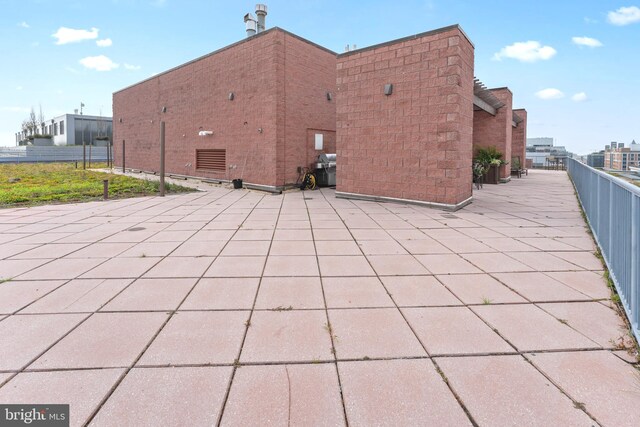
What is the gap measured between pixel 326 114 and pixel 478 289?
12804mm

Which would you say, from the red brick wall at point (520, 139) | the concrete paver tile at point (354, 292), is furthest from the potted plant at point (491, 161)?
the concrete paver tile at point (354, 292)

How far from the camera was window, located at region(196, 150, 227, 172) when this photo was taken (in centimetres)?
1617

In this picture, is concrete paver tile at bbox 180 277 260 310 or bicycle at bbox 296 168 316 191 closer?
concrete paver tile at bbox 180 277 260 310

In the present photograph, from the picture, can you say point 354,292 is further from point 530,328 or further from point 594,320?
point 594,320

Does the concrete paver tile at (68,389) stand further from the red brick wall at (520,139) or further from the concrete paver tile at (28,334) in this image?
the red brick wall at (520,139)

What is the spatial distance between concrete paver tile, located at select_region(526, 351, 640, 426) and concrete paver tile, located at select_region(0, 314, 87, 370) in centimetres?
335

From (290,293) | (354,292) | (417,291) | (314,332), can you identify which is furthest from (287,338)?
(417,291)

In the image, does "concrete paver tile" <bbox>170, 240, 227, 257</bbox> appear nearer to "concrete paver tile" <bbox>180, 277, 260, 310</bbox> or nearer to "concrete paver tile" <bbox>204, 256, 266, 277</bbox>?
"concrete paver tile" <bbox>204, 256, 266, 277</bbox>

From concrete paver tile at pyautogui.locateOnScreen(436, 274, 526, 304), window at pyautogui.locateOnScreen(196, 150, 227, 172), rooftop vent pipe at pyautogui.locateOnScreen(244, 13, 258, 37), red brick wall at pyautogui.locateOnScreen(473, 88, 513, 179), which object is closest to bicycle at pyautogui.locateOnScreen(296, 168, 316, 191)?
window at pyautogui.locateOnScreen(196, 150, 227, 172)

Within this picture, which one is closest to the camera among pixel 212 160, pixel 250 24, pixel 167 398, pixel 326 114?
pixel 167 398

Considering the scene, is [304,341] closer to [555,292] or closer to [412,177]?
[555,292]

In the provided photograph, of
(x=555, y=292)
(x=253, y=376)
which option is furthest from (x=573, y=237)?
(x=253, y=376)

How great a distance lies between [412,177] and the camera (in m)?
9.59

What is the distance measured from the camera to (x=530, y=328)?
2836 millimetres
